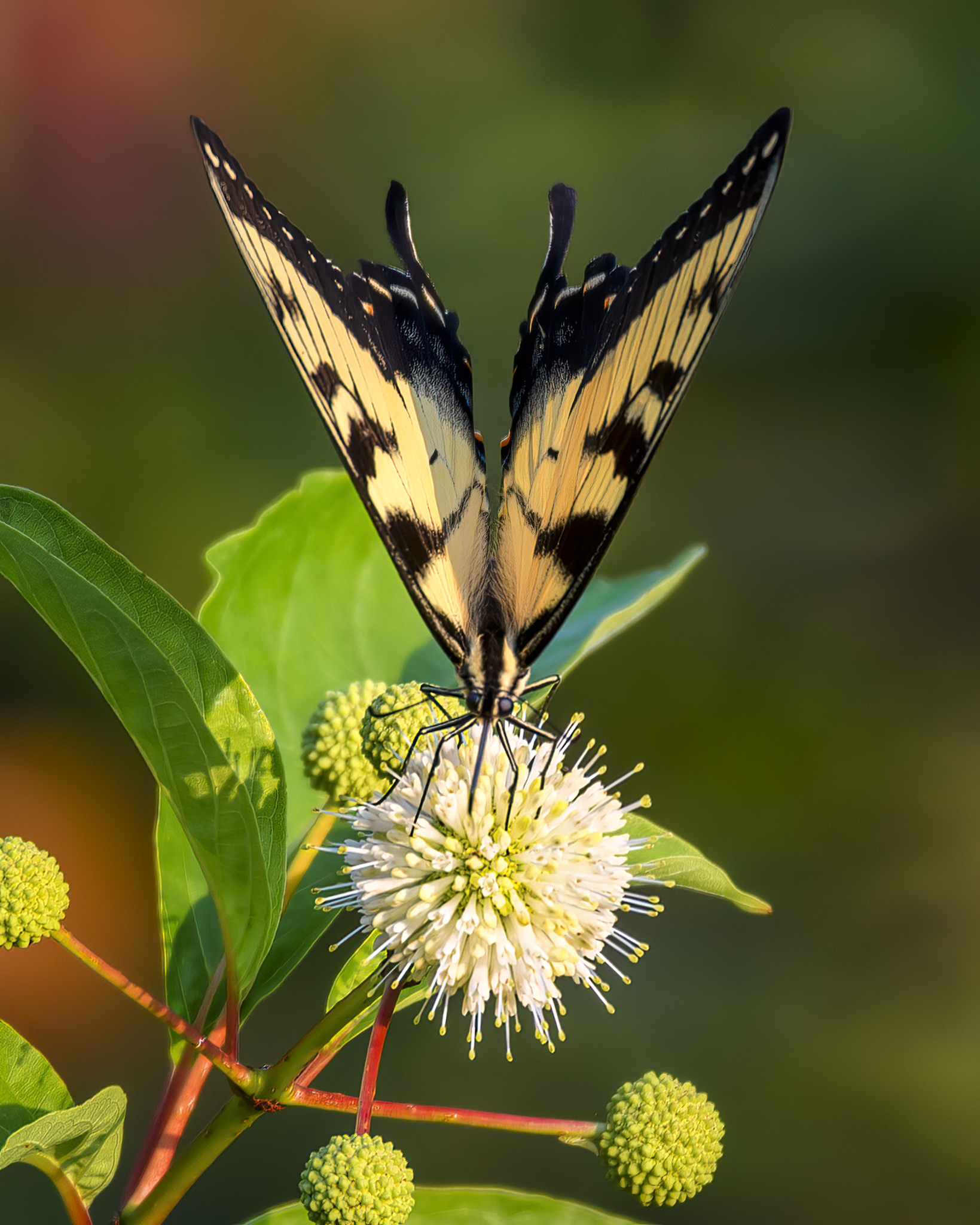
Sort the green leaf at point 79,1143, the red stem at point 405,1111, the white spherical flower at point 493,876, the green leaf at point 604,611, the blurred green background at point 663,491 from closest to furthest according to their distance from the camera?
1. the green leaf at point 79,1143
2. the red stem at point 405,1111
3. the white spherical flower at point 493,876
4. the green leaf at point 604,611
5. the blurred green background at point 663,491

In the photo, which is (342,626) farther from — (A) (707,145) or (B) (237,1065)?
(A) (707,145)

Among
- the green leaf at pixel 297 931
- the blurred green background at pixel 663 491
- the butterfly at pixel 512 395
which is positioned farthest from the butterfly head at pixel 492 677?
the blurred green background at pixel 663 491

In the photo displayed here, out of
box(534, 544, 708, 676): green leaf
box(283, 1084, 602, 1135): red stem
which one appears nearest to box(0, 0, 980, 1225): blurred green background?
box(534, 544, 708, 676): green leaf

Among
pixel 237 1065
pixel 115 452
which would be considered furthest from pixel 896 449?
pixel 237 1065

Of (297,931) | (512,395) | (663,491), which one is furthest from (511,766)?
(663,491)

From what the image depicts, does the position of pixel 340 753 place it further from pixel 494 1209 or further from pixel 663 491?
pixel 663 491

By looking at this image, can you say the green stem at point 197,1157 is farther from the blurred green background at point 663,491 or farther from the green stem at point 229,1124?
the blurred green background at point 663,491
